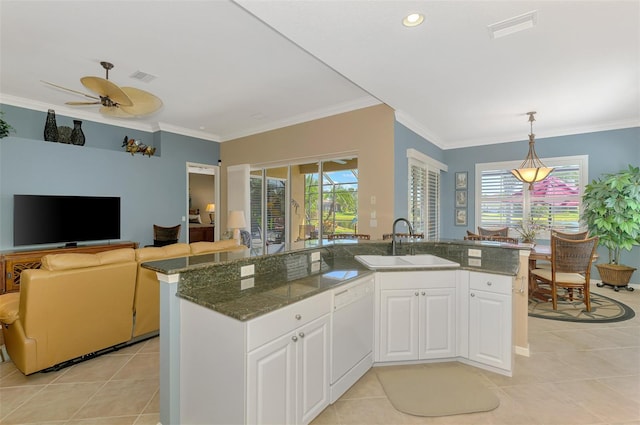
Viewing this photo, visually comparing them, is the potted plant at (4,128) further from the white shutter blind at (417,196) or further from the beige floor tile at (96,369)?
the white shutter blind at (417,196)

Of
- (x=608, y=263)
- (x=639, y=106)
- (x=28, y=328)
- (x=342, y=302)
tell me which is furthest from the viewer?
(x=608, y=263)

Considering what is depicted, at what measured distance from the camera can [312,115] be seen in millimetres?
5285

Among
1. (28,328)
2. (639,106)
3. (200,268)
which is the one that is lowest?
(28,328)

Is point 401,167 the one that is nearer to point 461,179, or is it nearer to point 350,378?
point 461,179

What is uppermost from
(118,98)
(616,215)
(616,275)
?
(118,98)

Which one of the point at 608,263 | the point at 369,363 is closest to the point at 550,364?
the point at 369,363

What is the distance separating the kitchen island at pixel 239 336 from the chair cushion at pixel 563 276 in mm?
3376

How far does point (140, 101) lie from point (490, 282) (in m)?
4.06

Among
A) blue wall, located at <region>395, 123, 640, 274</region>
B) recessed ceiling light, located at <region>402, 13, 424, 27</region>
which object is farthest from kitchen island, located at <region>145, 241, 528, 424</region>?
blue wall, located at <region>395, 123, 640, 274</region>

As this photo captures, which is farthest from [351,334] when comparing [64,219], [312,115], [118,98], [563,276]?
[64,219]

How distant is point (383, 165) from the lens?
4523mm

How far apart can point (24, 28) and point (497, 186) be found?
7716 mm

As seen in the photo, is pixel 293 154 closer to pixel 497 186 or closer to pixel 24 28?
pixel 24 28

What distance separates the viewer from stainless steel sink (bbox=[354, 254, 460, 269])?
258cm
